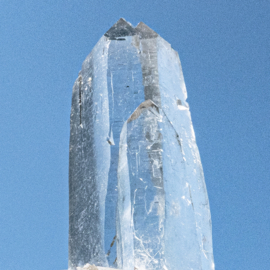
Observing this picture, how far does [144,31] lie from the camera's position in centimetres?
269

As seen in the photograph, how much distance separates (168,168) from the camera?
192 cm

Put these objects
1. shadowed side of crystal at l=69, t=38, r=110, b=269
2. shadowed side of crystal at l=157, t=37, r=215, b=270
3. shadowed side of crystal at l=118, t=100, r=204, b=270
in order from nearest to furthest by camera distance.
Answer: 1. shadowed side of crystal at l=118, t=100, r=204, b=270
2. shadowed side of crystal at l=157, t=37, r=215, b=270
3. shadowed side of crystal at l=69, t=38, r=110, b=269

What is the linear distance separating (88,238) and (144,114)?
0.71 m

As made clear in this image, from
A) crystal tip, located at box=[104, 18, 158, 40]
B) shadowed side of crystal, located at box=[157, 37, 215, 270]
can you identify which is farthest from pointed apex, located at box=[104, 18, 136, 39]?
shadowed side of crystal, located at box=[157, 37, 215, 270]

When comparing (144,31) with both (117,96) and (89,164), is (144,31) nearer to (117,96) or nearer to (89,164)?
(117,96)

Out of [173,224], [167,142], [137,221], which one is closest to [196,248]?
[173,224]

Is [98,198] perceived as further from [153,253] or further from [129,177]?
[153,253]

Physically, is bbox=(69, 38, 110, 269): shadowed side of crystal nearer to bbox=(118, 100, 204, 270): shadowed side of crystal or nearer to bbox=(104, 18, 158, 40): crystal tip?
bbox=(104, 18, 158, 40): crystal tip

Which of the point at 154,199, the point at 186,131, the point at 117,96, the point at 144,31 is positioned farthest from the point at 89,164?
the point at 144,31

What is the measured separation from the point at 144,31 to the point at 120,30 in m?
0.14

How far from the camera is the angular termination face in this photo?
5.85ft

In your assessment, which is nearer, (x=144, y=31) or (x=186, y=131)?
(x=186, y=131)

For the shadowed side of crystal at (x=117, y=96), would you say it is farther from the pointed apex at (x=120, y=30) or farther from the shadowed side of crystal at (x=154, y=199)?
the shadowed side of crystal at (x=154, y=199)

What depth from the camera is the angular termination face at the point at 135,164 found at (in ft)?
5.85
